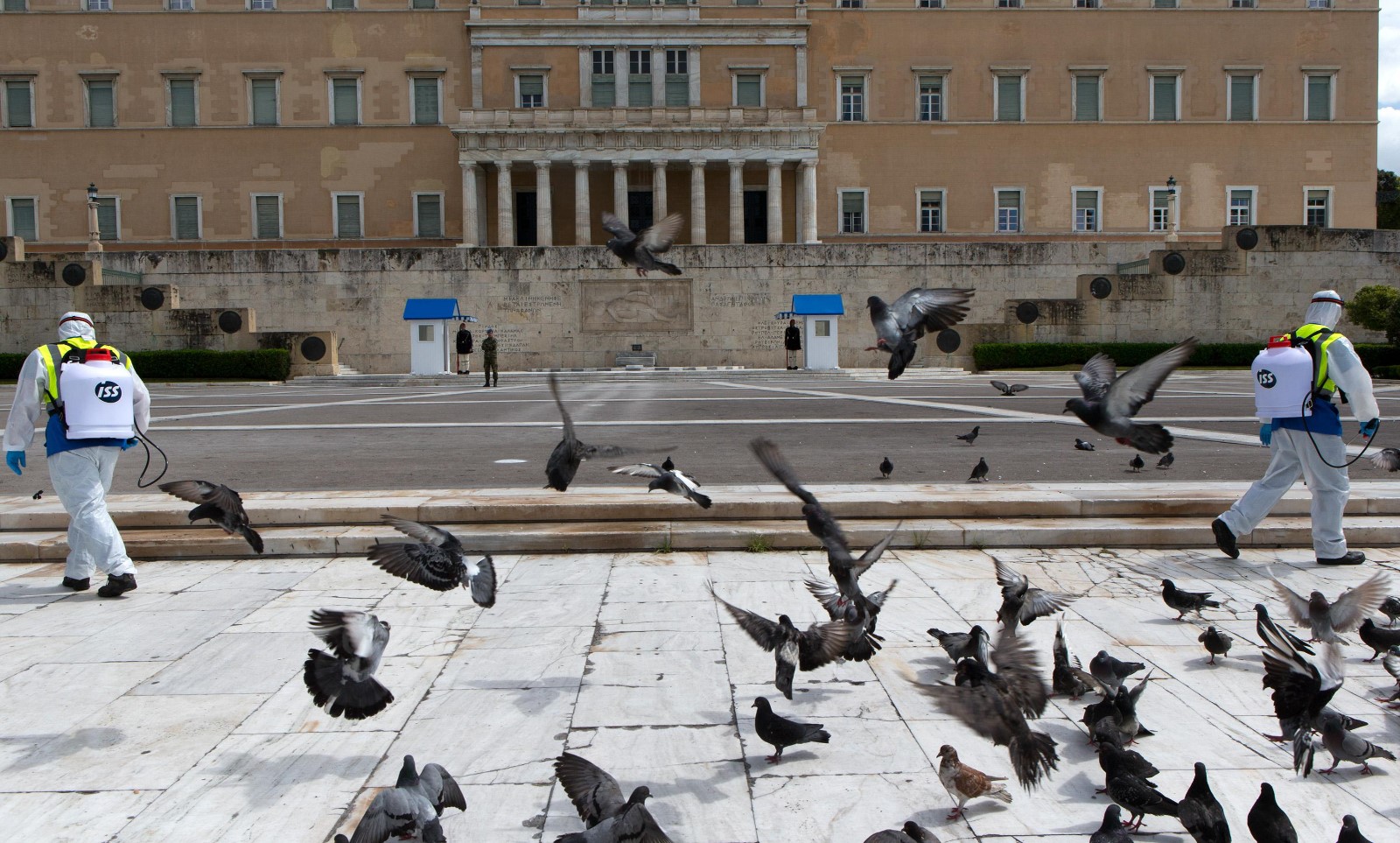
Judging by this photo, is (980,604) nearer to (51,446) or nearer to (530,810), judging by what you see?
(530,810)

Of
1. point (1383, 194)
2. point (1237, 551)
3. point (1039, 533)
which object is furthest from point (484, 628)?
point (1383, 194)

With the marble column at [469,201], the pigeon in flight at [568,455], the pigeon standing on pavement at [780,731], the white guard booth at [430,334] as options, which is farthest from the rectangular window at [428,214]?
A: the pigeon standing on pavement at [780,731]

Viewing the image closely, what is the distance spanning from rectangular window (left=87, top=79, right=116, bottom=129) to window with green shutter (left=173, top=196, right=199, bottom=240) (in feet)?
16.8

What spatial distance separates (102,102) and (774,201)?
1372 inches

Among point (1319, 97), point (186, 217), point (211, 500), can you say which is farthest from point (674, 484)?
point (1319, 97)

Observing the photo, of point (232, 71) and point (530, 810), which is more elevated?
point (232, 71)

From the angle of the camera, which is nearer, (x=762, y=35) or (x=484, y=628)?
(x=484, y=628)

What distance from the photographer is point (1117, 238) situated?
55531 mm

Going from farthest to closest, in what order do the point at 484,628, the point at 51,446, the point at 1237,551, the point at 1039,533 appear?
the point at 1039,533 < the point at 1237,551 < the point at 51,446 < the point at 484,628

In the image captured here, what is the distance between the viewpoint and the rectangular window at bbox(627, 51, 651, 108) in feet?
183

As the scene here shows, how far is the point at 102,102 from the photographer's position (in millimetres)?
54062

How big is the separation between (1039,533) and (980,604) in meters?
1.82

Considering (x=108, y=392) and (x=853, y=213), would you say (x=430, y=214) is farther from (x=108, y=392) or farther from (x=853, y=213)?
(x=108, y=392)

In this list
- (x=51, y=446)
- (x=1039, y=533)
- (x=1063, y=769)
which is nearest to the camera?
(x=1063, y=769)
